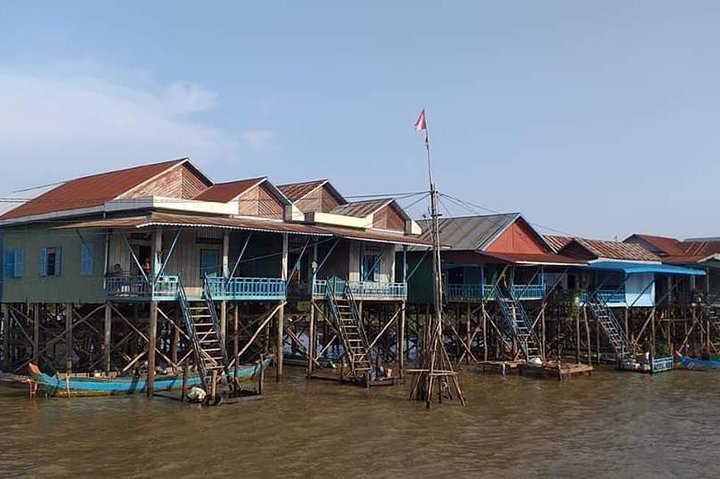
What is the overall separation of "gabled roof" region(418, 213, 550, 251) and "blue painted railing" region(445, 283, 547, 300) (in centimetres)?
170

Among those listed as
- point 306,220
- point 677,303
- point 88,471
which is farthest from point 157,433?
point 677,303

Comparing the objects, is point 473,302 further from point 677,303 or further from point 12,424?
point 12,424

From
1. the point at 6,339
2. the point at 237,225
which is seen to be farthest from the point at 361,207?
the point at 6,339

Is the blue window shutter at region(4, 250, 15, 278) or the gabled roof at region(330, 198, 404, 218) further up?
the gabled roof at region(330, 198, 404, 218)

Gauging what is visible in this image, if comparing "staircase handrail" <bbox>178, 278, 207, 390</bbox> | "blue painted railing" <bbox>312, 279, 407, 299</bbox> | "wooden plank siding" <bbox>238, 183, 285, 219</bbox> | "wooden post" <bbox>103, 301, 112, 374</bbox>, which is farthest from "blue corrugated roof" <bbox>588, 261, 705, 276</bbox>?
"wooden post" <bbox>103, 301, 112, 374</bbox>

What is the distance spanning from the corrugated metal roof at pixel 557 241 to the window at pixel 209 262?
1768 centimetres

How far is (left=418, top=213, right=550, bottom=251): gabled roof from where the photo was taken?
109ft

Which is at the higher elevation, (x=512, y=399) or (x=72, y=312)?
(x=72, y=312)

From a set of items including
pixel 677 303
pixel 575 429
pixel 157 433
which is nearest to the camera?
pixel 157 433

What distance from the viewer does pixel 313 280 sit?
26.6m

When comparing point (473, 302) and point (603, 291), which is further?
point (603, 291)

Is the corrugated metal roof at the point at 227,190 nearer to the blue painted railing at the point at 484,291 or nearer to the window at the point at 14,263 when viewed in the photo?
the window at the point at 14,263

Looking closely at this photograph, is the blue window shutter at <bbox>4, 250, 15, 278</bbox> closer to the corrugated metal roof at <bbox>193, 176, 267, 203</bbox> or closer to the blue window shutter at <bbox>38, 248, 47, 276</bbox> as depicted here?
the blue window shutter at <bbox>38, 248, 47, 276</bbox>

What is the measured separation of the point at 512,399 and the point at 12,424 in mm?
14468
